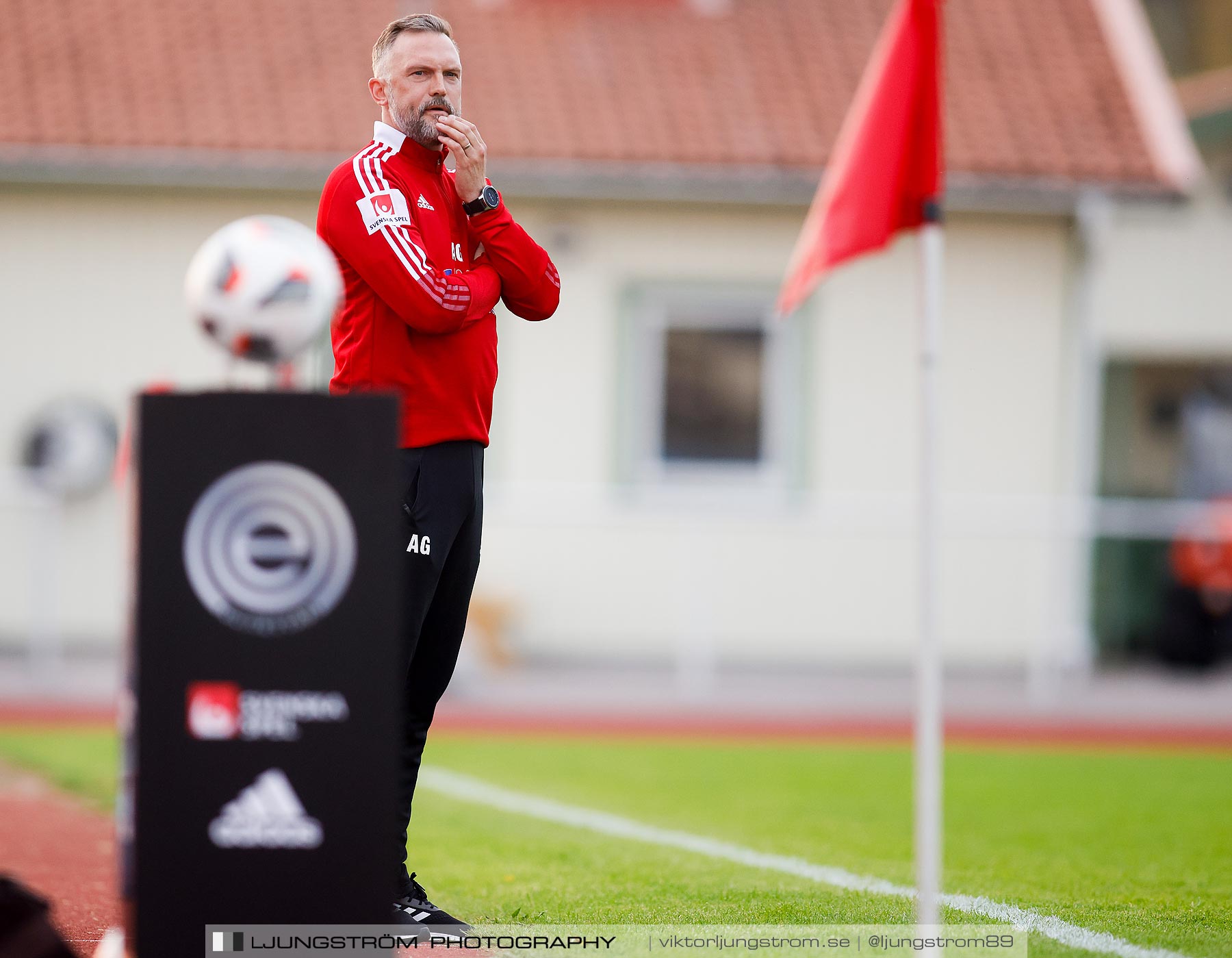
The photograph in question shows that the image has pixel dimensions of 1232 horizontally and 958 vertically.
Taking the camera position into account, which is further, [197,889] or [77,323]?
[77,323]

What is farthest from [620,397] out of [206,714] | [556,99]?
[206,714]

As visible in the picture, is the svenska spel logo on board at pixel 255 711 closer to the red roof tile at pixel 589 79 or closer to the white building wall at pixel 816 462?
the white building wall at pixel 816 462

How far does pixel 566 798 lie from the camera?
7395 mm

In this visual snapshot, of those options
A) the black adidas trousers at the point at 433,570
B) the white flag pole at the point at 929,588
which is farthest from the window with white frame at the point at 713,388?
the white flag pole at the point at 929,588

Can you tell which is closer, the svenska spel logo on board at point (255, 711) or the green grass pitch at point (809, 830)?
the svenska spel logo on board at point (255, 711)

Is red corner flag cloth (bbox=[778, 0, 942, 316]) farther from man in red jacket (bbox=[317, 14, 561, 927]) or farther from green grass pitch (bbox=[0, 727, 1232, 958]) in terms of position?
green grass pitch (bbox=[0, 727, 1232, 958])

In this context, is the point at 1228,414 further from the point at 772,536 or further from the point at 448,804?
the point at 448,804

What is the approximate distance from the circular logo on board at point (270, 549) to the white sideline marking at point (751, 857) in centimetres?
222

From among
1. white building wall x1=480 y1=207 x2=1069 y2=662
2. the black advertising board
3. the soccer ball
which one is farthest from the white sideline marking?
white building wall x1=480 y1=207 x2=1069 y2=662

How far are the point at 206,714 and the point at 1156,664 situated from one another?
484 inches

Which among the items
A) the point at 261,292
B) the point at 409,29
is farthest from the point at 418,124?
the point at 261,292

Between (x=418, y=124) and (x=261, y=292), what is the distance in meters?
1.00

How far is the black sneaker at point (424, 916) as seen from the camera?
4039mm

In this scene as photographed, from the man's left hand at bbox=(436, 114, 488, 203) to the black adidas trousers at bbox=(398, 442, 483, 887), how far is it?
2.20 ft
